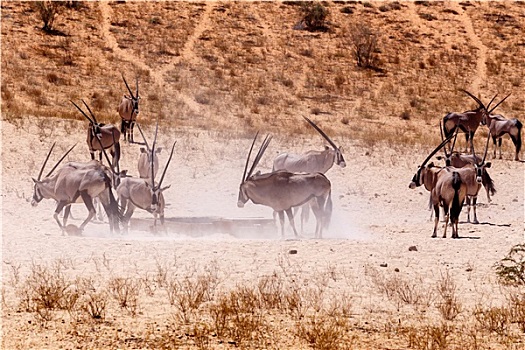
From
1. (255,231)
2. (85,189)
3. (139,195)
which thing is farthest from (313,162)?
(85,189)

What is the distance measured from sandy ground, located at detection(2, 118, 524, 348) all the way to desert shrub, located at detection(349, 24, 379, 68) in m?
14.7

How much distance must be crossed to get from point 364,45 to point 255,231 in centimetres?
2445

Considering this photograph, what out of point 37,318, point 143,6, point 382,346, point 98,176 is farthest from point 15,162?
point 143,6

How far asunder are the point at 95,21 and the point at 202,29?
183 inches

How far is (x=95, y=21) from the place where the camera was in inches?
1496

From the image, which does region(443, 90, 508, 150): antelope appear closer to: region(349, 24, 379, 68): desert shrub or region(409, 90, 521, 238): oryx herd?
region(409, 90, 521, 238): oryx herd

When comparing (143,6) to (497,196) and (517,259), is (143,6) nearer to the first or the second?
(497,196)

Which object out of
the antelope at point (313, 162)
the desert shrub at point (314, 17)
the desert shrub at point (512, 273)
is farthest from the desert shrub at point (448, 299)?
the desert shrub at point (314, 17)

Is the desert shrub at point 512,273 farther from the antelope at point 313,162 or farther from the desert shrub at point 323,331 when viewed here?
the antelope at point 313,162

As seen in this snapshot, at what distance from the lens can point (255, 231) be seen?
519 inches

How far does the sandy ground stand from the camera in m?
9.37

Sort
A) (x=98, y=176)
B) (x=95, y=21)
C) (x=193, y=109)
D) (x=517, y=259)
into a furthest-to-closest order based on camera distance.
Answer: (x=95, y=21) < (x=193, y=109) < (x=98, y=176) < (x=517, y=259)

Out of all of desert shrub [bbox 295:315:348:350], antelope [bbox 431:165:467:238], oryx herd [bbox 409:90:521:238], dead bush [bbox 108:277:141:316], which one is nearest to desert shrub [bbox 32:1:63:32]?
oryx herd [bbox 409:90:521:238]

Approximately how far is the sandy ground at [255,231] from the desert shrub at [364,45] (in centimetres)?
1467
